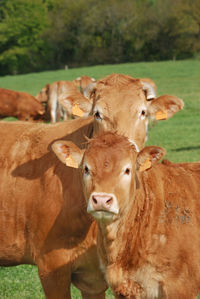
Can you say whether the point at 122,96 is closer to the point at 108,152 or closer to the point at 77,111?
the point at 77,111

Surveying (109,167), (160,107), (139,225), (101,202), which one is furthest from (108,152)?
(160,107)

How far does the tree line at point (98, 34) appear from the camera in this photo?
217 feet

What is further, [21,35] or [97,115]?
[21,35]

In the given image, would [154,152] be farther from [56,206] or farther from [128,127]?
[56,206]

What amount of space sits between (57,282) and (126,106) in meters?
1.69

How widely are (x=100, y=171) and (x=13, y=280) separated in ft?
9.74

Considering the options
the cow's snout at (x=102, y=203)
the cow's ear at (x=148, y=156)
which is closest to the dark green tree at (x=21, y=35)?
the cow's ear at (x=148, y=156)

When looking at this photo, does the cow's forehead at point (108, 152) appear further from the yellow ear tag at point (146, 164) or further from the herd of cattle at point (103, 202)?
the yellow ear tag at point (146, 164)

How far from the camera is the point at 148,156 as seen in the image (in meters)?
4.38

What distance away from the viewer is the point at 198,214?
4566 mm

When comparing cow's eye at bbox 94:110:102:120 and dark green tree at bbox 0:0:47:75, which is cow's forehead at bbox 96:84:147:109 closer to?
cow's eye at bbox 94:110:102:120

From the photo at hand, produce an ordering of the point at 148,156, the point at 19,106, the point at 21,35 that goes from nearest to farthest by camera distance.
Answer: the point at 148,156, the point at 19,106, the point at 21,35

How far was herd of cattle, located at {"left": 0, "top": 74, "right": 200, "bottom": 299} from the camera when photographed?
4270 mm

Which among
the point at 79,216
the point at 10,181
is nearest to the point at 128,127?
the point at 79,216
